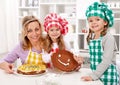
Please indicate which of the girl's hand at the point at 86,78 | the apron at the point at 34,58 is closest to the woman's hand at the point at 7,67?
the apron at the point at 34,58

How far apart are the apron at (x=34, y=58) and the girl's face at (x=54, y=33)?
20 centimetres

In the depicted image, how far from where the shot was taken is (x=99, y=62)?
6.18 ft

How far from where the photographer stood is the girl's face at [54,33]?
6.89 feet

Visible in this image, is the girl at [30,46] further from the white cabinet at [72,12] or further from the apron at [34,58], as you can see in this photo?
the white cabinet at [72,12]

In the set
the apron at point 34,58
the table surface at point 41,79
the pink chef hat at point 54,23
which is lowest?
the table surface at point 41,79

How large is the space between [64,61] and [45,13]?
9.28ft

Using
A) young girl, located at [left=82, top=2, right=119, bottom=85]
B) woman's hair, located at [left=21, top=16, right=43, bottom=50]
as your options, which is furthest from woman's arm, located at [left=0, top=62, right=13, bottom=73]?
young girl, located at [left=82, top=2, right=119, bottom=85]

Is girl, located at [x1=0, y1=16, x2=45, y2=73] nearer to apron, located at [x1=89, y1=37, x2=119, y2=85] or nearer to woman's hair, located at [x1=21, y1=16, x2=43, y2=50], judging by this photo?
woman's hair, located at [x1=21, y1=16, x2=43, y2=50]

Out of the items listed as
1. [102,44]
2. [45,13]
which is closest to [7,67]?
[102,44]

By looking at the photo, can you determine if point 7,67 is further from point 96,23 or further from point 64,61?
point 96,23

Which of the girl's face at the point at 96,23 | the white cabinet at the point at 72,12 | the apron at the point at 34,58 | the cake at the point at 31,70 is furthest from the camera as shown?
the white cabinet at the point at 72,12

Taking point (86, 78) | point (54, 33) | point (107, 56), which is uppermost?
point (54, 33)

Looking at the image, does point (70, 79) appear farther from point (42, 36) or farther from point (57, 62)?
point (42, 36)

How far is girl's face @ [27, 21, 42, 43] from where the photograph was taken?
6.86 ft
